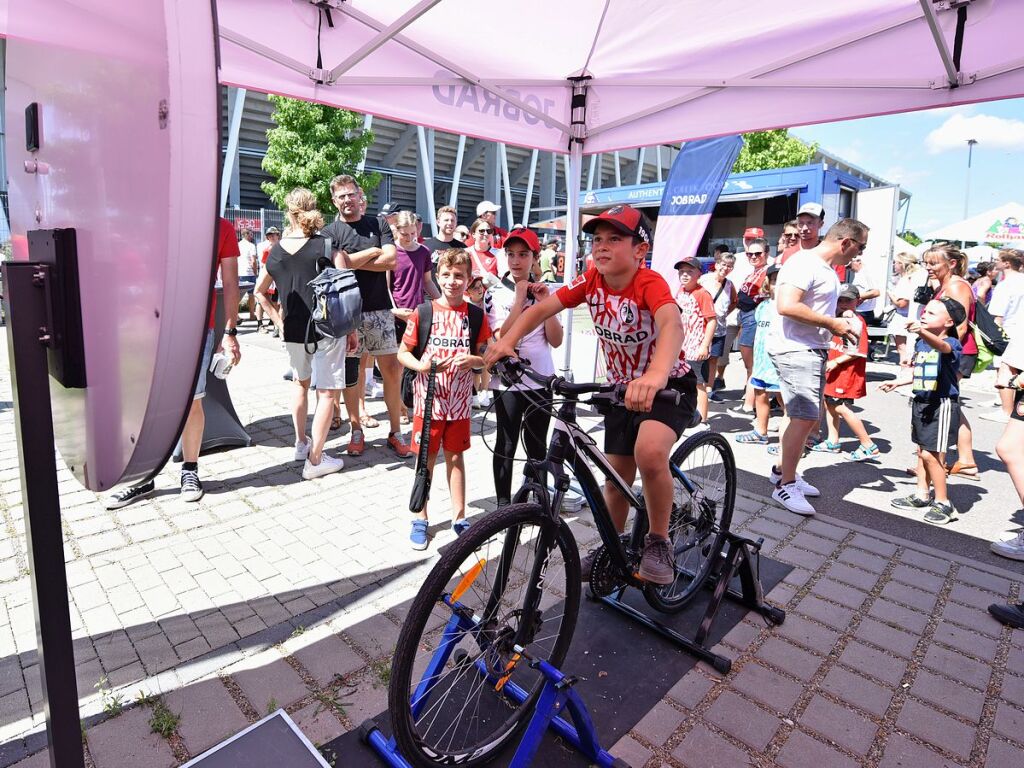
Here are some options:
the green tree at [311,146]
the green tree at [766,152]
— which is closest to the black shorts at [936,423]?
the green tree at [311,146]

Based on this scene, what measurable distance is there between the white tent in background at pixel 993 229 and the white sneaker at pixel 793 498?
17894 mm

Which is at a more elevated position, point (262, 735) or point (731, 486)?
point (731, 486)

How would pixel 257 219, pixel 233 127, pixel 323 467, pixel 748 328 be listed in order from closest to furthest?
pixel 323 467 < pixel 748 328 < pixel 257 219 < pixel 233 127

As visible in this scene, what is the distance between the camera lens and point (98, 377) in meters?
1.17

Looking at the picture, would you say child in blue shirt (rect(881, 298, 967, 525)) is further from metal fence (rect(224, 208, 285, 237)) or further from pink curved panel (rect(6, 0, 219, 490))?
metal fence (rect(224, 208, 285, 237))

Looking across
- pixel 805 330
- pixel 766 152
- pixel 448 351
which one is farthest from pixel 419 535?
pixel 766 152

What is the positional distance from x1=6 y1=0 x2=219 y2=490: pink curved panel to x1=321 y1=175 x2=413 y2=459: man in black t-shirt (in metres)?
3.58

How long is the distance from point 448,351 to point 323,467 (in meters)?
1.82

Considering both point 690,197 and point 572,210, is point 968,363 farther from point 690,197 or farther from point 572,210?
point 572,210

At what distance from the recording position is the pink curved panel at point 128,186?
2.95 feet

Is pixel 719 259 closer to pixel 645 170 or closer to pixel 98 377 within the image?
pixel 98 377

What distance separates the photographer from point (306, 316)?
4.70 metres

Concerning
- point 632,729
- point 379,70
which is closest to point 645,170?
point 379,70

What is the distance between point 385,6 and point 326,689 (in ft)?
13.2
